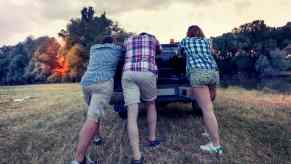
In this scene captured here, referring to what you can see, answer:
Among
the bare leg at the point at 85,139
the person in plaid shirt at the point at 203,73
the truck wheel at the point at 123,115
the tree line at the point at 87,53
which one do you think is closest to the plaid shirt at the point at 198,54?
the person in plaid shirt at the point at 203,73

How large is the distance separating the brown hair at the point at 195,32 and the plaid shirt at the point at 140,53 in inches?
22.9

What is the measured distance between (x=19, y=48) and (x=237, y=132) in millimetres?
50750

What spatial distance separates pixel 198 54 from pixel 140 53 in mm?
846

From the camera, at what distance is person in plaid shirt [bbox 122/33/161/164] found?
4.49m

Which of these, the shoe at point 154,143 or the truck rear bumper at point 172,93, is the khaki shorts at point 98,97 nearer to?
the shoe at point 154,143

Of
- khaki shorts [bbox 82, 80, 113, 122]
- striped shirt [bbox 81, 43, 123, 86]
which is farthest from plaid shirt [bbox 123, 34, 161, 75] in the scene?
khaki shorts [bbox 82, 80, 113, 122]

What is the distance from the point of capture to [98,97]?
4.58 metres

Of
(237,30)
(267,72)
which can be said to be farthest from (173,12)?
(237,30)

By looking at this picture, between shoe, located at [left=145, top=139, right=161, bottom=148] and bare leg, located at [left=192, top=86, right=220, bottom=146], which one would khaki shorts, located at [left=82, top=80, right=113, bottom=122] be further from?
bare leg, located at [left=192, top=86, right=220, bottom=146]

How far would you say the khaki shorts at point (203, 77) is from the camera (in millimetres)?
4801

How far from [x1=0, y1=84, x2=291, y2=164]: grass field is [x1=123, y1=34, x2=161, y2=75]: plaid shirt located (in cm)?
131

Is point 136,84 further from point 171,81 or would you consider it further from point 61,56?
point 61,56

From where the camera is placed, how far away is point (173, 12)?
15.9 meters

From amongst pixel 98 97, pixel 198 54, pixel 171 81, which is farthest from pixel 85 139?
pixel 171 81
